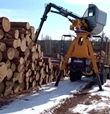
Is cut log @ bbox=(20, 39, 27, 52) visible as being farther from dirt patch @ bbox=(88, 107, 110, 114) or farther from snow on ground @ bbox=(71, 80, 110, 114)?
dirt patch @ bbox=(88, 107, 110, 114)

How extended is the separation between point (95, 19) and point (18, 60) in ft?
14.8

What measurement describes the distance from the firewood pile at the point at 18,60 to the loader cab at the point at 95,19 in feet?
9.33

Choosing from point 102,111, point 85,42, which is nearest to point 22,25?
point 85,42

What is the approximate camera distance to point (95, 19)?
12562 mm

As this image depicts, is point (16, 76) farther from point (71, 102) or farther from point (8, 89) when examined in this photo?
point (71, 102)

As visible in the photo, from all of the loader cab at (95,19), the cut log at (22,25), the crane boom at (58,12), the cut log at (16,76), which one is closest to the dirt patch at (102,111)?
the cut log at (16,76)

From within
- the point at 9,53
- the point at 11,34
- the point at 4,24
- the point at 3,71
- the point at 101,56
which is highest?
the point at 4,24

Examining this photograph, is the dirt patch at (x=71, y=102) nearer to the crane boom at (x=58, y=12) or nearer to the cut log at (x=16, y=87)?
the cut log at (x=16, y=87)

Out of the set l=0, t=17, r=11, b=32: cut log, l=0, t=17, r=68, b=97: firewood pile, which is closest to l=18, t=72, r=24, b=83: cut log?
Result: l=0, t=17, r=68, b=97: firewood pile

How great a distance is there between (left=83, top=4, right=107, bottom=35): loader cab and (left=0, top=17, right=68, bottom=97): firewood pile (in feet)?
9.33

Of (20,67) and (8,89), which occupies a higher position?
(20,67)

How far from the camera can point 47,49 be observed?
3391cm

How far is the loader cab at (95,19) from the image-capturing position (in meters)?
12.6

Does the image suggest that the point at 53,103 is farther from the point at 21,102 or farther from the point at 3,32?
the point at 3,32
